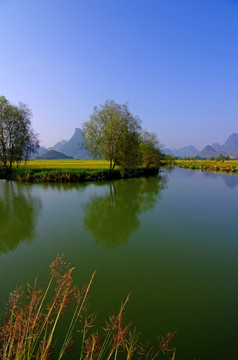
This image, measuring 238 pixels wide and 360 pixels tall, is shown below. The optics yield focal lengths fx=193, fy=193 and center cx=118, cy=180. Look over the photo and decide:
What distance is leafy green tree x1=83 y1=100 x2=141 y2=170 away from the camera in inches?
1005

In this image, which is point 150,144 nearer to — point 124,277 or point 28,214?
point 28,214

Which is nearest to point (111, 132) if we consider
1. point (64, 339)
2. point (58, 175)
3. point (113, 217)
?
point (58, 175)

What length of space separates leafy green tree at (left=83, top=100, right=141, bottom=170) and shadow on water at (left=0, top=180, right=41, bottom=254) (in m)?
13.4

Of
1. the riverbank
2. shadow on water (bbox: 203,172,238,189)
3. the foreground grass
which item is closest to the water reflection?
the foreground grass

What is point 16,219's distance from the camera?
9539 millimetres

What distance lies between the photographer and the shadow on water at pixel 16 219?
7055 mm

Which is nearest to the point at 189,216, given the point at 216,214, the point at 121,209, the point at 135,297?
the point at 216,214

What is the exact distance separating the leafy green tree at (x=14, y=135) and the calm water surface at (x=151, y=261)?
1801 centimetres

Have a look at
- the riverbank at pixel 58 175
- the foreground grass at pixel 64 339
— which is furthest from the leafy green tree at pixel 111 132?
the foreground grass at pixel 64 339

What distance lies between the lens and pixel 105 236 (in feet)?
24.7

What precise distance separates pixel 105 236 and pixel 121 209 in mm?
4259

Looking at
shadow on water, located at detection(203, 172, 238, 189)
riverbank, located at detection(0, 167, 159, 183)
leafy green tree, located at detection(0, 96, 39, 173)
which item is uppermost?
leafy green tree, located at detection(0, 96, 39, 173)

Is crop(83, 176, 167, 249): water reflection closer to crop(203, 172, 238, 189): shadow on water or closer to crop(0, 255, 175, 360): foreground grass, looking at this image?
crop(0, 255, 175, 360): foreground grass

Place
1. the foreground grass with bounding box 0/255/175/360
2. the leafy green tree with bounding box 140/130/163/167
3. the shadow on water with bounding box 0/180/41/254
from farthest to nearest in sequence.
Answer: the leafy green tree with bounding box 140/130/163/167 < the shadow on water with bounding box 0/180/41/254 < the foreground grass with bounding box 0/255/175/360
